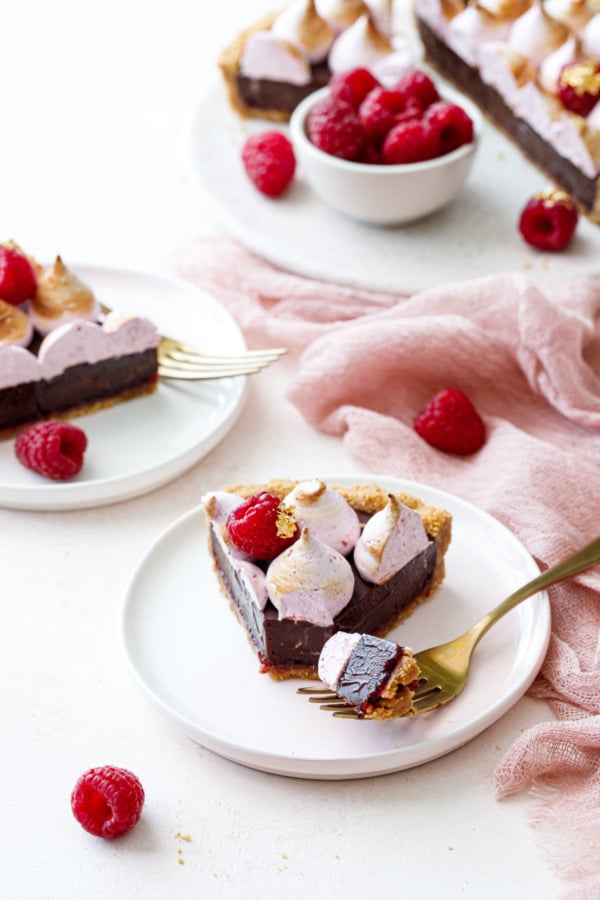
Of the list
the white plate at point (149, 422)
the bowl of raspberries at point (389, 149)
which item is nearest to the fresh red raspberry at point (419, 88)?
the bowl of raspberries at point (389, 149)

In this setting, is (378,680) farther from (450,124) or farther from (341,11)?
(341,11)

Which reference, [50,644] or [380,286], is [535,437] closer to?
[380,286]

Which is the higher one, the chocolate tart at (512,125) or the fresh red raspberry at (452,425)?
the chocolate tart at (512,125)

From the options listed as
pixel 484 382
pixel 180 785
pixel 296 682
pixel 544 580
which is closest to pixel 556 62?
pixel 484 382

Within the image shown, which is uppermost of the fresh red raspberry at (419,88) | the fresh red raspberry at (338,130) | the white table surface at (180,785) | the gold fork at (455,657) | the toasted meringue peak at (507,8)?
the toasted meringue peak at (507,8)

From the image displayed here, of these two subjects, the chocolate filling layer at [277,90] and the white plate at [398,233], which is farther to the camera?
the chocolate filling layer at [277,90]

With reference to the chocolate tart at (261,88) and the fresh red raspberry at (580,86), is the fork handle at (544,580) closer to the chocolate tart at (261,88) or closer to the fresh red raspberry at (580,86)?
the fresh red raspberry at (580,86)
